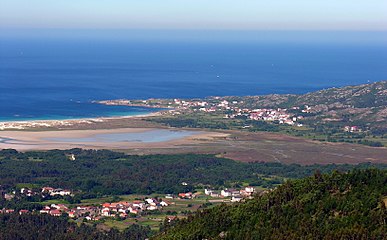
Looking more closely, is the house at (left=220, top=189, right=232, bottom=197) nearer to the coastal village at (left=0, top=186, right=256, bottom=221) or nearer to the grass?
the coastal village at (left=0, top=186, right=256, bottom=221)

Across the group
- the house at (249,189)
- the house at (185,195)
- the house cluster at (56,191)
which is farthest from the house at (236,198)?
the house cluster at (56,191)

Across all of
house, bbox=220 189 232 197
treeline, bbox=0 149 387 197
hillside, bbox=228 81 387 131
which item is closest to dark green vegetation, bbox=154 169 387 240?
house, bbox=220 189 232 197

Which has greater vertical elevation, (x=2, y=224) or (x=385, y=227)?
(x=385, y=227)

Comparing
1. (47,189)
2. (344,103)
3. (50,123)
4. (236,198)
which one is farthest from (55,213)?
(344,103)

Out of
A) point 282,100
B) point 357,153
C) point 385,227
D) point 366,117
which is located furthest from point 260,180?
point 282,100

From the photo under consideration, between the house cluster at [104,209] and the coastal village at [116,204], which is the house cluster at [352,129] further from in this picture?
the house cluster at [104,209]

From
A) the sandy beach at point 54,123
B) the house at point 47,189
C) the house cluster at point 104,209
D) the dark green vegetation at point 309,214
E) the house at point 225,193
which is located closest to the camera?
the dark green vegetation at point 309,214

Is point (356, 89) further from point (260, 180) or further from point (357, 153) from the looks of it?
point (260, 180)
